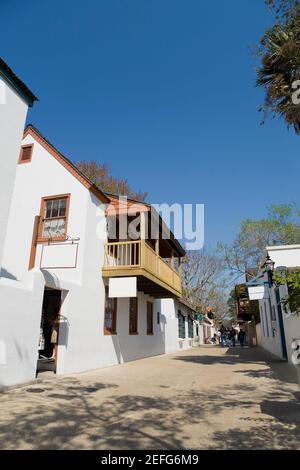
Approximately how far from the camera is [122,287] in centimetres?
1255

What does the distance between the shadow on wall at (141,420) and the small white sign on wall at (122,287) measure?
16.5ft

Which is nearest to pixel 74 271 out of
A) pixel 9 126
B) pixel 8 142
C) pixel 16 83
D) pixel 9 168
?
pixel 9 168

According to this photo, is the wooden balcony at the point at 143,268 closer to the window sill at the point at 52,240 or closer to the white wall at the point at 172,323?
the window sill at the point at 52,240

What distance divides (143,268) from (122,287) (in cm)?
108

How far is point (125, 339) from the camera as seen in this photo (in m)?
14.6

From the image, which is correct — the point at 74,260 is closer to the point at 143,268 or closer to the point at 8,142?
the point at 143,268

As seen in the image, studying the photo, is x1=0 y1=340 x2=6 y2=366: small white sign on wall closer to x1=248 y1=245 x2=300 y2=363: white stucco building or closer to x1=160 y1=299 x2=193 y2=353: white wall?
x1=248 y1=245 x2=300 y2=363: white stucco building

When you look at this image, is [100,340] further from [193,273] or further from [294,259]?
[193,273]

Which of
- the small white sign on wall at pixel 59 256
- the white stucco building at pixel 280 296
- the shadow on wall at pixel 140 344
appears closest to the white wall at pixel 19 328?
the small white sign on wall at pixel 59 256

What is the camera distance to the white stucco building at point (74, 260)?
34.8 ft

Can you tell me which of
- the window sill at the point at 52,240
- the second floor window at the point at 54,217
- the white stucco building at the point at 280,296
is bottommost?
the white stucco building at the point at 280,296

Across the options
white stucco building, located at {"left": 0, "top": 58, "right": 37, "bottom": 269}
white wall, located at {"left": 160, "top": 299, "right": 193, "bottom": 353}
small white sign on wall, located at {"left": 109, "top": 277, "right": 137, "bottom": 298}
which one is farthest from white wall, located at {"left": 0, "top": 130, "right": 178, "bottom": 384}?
white wall, located at {"left": 160, "top": 299, "right": 193, "bottom": 353}
